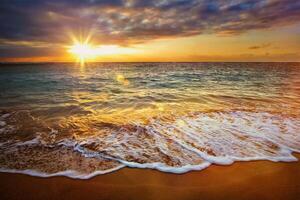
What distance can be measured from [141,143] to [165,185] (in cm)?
187

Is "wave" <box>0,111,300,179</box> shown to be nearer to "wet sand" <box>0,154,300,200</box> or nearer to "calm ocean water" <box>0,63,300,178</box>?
"calm ocean water" <box>0,63,300,178</box>

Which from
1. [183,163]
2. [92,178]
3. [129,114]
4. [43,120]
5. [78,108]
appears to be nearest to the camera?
[92,178]

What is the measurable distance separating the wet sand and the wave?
23 centimetres

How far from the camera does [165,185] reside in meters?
3.31

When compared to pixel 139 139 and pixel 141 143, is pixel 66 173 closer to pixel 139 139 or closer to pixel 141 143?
pixel 141 143

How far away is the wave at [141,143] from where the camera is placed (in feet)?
13.1

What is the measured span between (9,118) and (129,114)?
4609 mm

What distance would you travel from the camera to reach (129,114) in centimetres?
809

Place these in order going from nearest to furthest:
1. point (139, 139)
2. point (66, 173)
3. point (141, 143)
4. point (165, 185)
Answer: point (165, 185) → point (66, 173) → point (141, 143) → point (139, 139)

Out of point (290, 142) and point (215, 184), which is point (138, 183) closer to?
point (215, 184)

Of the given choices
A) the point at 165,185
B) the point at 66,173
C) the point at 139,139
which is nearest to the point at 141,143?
the point at 139,139

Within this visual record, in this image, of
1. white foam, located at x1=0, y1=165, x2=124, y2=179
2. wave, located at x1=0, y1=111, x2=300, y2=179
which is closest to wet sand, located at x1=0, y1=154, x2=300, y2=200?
white foam, located at x1=0, y1=165, x2=124, y2=179

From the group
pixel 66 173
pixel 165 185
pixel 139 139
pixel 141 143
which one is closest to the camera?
pixel 165 185

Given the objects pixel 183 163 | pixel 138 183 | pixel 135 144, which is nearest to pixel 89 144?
pixel 135 144
